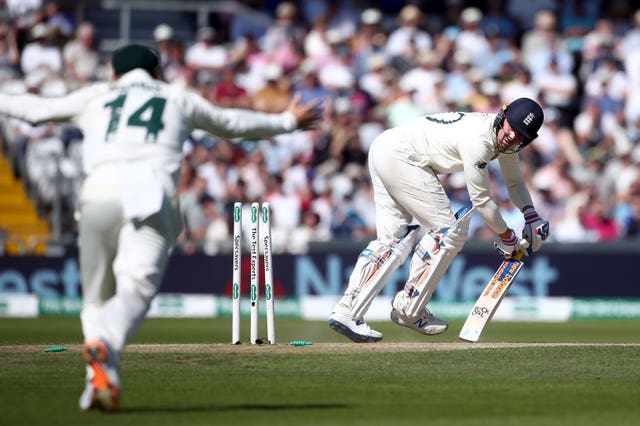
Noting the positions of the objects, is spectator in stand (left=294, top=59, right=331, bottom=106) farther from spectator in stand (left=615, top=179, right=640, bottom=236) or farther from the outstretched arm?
the outstretched arm

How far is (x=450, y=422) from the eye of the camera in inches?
243

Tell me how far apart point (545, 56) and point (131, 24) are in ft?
20.7

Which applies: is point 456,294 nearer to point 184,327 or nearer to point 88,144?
point 184,327

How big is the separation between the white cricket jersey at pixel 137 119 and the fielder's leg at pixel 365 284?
310 centimetres

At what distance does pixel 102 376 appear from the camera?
619cm

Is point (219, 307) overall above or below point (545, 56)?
below

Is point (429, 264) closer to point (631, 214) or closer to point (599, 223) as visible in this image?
point (599, 223)

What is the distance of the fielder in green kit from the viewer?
6309 millimetres

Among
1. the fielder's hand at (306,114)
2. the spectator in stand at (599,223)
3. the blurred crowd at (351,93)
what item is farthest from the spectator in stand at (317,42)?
the fielder's hand at (306,114)

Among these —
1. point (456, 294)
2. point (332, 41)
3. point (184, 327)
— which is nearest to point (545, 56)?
point (332, 41)

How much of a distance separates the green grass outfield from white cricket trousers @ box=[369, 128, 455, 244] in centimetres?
91

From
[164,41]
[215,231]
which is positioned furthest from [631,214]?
[164,41]

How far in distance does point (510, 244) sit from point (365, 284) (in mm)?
1177

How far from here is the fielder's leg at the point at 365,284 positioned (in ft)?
31.5
